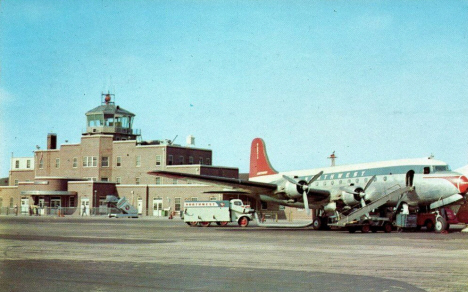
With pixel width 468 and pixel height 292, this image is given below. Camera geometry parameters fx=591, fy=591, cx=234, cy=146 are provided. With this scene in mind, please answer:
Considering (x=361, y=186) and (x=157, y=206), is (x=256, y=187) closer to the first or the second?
(x=361, y=186)

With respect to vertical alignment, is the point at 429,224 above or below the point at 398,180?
below

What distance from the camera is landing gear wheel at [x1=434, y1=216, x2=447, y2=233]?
35531 millimetres

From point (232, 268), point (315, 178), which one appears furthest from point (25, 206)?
point (232, 268)

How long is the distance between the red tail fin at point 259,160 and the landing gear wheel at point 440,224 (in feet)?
57.6

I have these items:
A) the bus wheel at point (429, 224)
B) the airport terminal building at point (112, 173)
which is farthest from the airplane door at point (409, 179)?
the airport terminal building at point (112, 173)

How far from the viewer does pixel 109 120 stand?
3858 inches

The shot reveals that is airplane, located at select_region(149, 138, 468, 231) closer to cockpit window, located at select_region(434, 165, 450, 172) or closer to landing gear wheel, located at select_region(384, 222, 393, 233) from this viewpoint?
cockpit window, located at select_region(434, 165, 450, 172)

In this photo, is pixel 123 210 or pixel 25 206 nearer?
pixel 123 210

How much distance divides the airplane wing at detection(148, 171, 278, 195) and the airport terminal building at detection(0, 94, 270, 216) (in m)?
46.7

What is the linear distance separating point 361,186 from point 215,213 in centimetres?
1308

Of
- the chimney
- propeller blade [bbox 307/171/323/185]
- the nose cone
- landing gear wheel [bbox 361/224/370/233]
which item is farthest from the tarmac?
the chimney

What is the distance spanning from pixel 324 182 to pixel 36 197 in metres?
67.8

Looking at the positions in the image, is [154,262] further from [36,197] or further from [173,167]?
[36,197]

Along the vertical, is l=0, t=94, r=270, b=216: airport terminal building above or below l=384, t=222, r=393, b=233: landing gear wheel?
above
